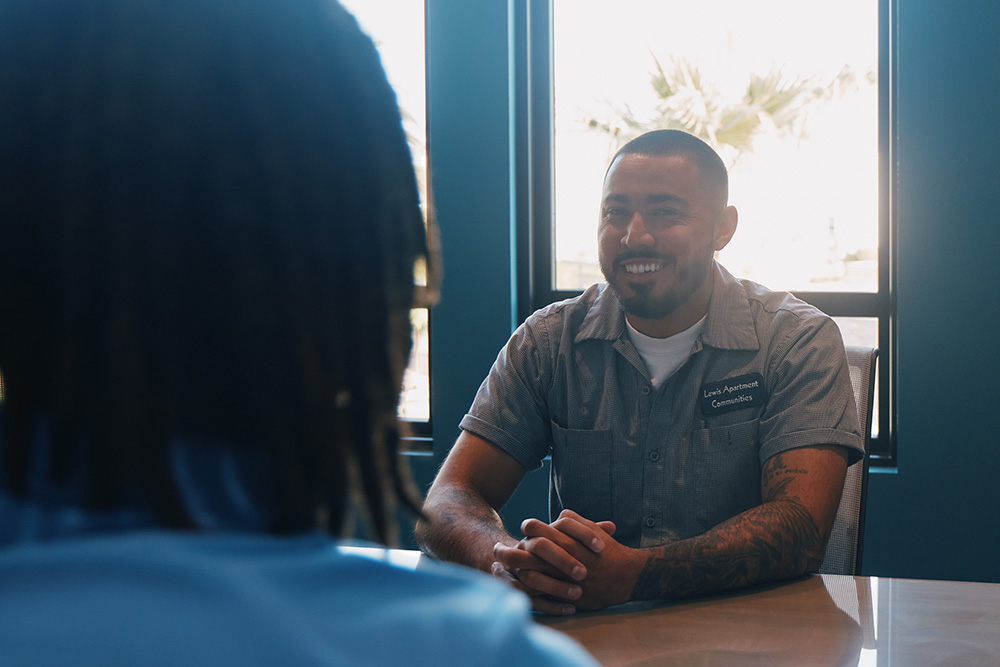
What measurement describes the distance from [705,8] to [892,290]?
116cm

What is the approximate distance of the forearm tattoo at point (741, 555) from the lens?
4.23 ft

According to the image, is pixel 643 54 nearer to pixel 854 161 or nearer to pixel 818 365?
pixel 854 161

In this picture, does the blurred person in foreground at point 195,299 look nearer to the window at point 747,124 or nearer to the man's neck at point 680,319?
the man's neck at point 680,319

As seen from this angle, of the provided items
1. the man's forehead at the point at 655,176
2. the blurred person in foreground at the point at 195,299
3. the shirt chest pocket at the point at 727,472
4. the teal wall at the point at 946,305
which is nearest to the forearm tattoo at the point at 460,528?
the shirt chest pocket at the point at 727,472

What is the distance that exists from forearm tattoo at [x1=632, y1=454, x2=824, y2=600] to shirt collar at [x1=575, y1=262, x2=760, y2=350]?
0.42 m

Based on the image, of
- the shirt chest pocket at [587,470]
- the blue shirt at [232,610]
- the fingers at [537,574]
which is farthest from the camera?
the shirt chest pocket at [587,470]

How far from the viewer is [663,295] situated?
192 centimetres

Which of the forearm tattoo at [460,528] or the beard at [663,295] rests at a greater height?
the beard at [663,295]

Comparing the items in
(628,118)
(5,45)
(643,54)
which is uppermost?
(643,54)

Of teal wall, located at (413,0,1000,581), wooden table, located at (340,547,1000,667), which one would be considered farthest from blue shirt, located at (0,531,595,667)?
teal wall, located at (413,0,1000,581)

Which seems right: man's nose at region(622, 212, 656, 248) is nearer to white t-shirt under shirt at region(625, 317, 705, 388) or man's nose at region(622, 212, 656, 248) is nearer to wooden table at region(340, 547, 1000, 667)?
white t-shirt under shirt at region(625, 317, 705, 388)

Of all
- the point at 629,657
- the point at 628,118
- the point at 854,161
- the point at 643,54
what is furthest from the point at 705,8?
the point at 629,657

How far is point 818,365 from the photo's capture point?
Answer: 170 cm

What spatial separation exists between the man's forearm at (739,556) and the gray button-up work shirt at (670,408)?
0.21 m
